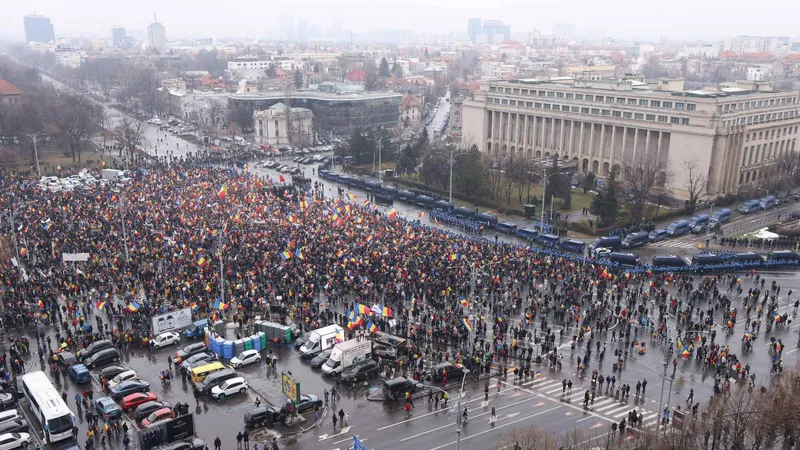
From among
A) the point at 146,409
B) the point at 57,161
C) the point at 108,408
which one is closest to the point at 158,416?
the point at 146,409

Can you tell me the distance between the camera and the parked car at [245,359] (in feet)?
109

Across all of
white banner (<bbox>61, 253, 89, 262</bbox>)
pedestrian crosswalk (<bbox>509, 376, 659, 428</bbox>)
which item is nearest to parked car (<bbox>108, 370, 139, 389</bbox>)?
white banner (<bbox>61, 253, 89, 262</bbox>)

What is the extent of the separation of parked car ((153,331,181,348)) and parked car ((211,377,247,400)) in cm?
653

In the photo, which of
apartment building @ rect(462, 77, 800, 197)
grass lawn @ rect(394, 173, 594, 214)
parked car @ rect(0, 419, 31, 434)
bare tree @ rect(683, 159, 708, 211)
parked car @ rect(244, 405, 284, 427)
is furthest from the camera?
apartment building @ rect(462, 77, 800, 197)

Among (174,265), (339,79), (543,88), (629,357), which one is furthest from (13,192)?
(339,79)

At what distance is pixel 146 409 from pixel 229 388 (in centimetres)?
377

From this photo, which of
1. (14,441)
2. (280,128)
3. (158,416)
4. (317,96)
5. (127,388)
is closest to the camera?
(14,441)

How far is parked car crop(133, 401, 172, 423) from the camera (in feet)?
91.7

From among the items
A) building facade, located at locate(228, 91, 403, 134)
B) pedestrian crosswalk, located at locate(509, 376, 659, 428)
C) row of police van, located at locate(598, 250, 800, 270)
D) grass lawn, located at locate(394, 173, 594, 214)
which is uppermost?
building facade, located at locate(228, 91, 403, 134)

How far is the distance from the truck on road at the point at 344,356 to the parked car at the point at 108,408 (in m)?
9.58

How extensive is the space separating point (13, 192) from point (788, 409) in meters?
66.3

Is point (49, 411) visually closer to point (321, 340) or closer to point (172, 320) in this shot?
point (172, 320)

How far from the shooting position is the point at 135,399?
28922 millimetres

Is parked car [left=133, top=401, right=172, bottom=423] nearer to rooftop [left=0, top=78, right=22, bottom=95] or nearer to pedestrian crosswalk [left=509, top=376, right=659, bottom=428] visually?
pedestrian crosswalk [left=509, top=376, right=659, bottom=428]
